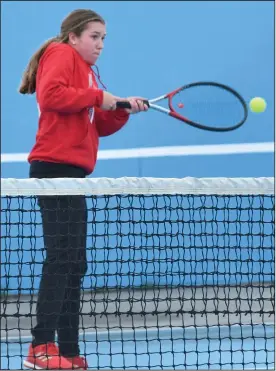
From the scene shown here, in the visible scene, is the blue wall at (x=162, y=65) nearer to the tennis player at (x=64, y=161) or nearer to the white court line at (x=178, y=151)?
the white court line at (x=178, y=151)

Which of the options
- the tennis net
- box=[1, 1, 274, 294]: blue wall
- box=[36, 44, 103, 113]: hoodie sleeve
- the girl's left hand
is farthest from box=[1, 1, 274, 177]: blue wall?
box=[36, 44, 103, 113]: hoodie sleeve

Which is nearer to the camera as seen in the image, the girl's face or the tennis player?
the tennis player

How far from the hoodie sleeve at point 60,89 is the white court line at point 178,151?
74.8 inches

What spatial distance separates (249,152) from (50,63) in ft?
6.77

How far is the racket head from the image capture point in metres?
3.59

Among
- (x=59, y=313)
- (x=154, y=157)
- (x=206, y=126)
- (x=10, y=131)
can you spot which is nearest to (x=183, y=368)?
(x=59, y=313)

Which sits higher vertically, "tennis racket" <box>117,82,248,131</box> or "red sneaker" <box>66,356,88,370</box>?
"tennis racket" <box>117,82,248,131</box>

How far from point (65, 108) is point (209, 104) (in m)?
0.75

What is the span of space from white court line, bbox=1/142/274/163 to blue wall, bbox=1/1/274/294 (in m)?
0.02

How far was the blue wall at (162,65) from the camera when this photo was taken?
4.96m

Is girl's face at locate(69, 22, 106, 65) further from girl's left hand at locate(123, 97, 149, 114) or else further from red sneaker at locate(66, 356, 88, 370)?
red sneaker at locate(66, 356, 88, 370)

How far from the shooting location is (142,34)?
16.7ft

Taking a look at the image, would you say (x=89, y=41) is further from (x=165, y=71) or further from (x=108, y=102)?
(x=165, y=71)

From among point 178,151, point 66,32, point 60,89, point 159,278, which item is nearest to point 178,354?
point 159,278
